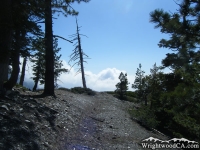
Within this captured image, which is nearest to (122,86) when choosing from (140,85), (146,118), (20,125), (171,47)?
(140,85)

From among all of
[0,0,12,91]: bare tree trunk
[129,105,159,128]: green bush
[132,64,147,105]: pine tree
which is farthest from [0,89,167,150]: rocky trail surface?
[132,64,147,105]: pine tree

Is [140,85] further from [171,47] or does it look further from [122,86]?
[171,47]

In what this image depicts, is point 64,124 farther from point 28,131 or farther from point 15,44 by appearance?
point 15,44

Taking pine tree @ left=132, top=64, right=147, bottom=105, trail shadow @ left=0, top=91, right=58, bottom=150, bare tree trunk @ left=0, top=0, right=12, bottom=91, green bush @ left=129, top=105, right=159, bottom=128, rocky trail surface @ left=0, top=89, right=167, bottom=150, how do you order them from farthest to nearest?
pine tree @ left=132, top=64, right=147, bottom=105, green bush @ left=129, top=105, right=159, bottom=128, bare tree trunk @ left=0, top=0, right=12, bottom=91, rocky trail surface @ left=0, top=89, right=167, bottom=150, trail shadow @ left=0, top=91, right=58, bottom=150

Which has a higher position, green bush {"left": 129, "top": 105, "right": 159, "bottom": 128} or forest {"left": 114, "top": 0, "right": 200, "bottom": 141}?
forest {"left": 114, "top": 0, "right": 200, "bottom": 141}

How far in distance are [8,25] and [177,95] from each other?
608 cm

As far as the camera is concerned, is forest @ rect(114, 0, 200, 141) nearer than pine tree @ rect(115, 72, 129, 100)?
Yes

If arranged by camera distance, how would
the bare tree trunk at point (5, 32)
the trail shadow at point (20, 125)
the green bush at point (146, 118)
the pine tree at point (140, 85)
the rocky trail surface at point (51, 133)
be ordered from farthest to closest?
the pine tree at point (140, 85)
the green bush at point (146, 118)
the bare tree trunk at point (5, 32)
the rocky trail surface at point (51, 133)
the trail shadow at point (20, 125)

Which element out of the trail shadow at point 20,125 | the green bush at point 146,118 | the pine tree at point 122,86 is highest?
the pine tree at point 122,86

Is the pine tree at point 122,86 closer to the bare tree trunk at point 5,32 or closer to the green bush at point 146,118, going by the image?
the green bush at point 146,118

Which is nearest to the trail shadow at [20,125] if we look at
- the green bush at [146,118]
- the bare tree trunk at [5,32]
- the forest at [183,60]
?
the bare tree trunk at [5,32]

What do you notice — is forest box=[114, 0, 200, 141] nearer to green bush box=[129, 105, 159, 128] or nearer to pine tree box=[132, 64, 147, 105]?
green bush box=[129, 105, 159, 128]

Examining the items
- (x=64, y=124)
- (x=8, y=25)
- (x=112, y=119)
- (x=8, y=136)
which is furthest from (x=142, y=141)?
(x=8, y=25)

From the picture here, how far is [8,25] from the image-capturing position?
7598 mm
